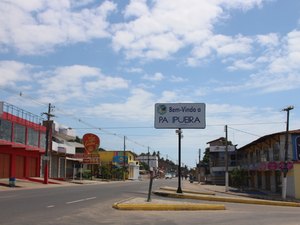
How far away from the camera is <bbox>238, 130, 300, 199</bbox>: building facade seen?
3866 centimetres

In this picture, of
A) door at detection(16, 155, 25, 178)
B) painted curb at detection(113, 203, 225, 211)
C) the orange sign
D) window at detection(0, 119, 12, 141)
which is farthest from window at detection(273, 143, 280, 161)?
the orange sign

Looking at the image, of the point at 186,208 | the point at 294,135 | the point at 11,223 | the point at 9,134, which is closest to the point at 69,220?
the point at 11,223

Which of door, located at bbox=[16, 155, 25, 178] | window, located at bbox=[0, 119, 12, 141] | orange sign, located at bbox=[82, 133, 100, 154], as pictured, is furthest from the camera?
orange sign, located at bbox=[82, 133, 100, 154]

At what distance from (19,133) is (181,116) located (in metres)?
24.8

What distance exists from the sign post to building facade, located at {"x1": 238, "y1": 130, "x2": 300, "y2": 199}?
12727mm

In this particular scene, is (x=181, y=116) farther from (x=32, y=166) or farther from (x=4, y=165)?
(x=32, y=166)

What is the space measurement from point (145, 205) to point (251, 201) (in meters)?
10.1

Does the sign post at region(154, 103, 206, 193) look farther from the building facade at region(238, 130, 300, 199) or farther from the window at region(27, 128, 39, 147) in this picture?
the window at region(27, 128, 39, 147)

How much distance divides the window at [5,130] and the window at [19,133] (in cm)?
163

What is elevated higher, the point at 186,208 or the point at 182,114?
the point at 182,114

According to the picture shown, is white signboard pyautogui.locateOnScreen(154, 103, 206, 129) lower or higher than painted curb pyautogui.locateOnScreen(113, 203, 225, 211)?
higher

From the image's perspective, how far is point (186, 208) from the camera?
1909 cm

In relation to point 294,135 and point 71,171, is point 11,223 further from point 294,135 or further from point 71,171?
point 71,171

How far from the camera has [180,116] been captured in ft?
95.0
